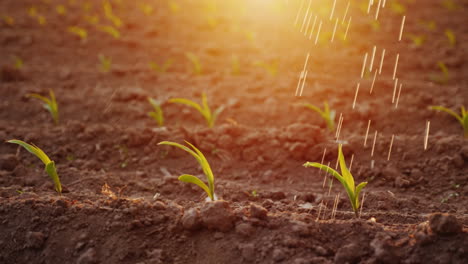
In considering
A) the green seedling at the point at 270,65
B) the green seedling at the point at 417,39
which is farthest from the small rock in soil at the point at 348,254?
the green seedling at the point at 417,39

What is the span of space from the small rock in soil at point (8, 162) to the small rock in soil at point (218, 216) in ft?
5.06

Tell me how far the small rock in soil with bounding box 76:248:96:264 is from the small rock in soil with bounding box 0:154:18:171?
48.9 inches

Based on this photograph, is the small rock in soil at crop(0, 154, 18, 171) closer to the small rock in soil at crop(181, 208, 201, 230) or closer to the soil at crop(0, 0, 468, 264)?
the soil at crop(0, 0, 468, 264)

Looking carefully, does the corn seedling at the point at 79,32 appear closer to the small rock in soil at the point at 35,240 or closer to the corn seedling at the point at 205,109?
the corn seedling at the point at 205,109

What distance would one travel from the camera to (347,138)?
302 centimetres

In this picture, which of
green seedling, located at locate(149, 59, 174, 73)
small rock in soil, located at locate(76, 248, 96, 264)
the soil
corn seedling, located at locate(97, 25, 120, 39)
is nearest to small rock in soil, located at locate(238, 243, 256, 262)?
the soil

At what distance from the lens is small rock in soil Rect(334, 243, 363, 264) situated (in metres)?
1.57

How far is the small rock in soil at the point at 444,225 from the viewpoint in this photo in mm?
1555

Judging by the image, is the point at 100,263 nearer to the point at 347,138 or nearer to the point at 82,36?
the point at 347,138

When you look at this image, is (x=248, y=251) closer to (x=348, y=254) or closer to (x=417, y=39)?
(x=348, y=254)

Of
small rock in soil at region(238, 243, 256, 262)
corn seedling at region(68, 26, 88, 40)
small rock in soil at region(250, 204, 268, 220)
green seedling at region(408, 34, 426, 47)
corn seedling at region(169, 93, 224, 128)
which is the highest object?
green seedling at region(408, 34, 426, 47)

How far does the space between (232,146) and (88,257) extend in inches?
57.9

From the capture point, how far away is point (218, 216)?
5.77 ft

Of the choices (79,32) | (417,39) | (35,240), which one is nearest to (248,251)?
(35,240)
